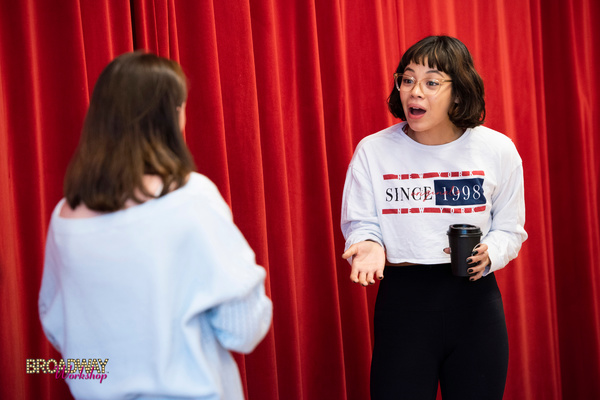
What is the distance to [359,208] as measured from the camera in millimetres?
1784

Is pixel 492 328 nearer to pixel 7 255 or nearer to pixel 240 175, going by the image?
pixel 240 175

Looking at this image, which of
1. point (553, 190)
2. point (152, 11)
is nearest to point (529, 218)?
point (553, 190)

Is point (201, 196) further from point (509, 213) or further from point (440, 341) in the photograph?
point (509, 213)

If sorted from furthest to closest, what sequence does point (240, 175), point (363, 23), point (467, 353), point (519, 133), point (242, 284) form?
1. point (519, 133)
2. point (363, 23)
3. point (240, 175)
4. point (467, 353)
5. point (242, 284)

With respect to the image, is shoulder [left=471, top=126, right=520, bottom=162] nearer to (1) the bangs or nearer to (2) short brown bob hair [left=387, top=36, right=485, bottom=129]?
(2) short brown bob hair [left=387, top=36, right=485, bottom=129]

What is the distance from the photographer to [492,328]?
68.0 inches

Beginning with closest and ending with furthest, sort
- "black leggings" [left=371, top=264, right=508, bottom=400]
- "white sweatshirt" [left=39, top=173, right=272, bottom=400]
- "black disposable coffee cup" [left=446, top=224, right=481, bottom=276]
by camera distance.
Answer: "white sweatshirt" [left=39, top=173, right=272, bottom=400] → "black disposable coffee cup" [left=446, top=224, right=481, bottom=276] → "black leggings" [left=371, top=264, right=508, bottom=400]

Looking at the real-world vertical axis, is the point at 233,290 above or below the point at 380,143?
below

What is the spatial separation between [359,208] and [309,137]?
2.12 ft

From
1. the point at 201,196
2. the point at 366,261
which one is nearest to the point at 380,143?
the point at 366,261

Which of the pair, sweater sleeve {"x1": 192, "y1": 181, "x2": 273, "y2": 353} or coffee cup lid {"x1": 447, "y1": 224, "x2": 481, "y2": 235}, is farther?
coffee cup lid {"x1": 447, "y1": 224, "x2": 481, "y2": 235}

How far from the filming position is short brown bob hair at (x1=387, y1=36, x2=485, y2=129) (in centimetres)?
177

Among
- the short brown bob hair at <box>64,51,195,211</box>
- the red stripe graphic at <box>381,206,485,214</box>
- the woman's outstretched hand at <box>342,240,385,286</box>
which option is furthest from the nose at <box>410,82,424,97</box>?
the short brown bob hair at <box>64,51,195,211</box>

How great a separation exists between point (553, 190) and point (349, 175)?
5.09ft
